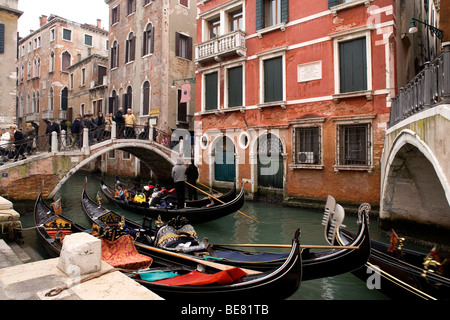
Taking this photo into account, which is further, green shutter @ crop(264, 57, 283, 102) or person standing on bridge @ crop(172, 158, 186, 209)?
green shutter @ crop(264, 57, 283, 102)

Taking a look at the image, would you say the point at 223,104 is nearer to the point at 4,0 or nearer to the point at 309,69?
the point at 309,69

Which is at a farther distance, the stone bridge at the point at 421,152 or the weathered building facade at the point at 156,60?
the weathered building facade at the point at 156,60

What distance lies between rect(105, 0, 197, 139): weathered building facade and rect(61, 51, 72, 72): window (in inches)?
271

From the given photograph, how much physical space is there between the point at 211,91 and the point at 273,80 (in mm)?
2409

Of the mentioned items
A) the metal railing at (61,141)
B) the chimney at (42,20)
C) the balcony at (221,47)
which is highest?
the chimney at (42,20)

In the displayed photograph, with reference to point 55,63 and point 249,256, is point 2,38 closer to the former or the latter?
point 55,63

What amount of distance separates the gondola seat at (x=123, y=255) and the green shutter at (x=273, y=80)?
646 centimetres

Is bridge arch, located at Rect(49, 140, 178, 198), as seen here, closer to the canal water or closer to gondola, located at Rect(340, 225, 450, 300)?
the canal water

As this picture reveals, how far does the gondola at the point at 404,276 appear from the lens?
8.04ft

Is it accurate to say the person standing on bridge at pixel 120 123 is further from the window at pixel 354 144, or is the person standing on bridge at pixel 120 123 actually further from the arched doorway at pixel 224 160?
the window at pixel 354 144

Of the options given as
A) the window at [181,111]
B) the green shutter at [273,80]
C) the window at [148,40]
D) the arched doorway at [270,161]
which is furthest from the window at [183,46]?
the arched doorway at [270,161]

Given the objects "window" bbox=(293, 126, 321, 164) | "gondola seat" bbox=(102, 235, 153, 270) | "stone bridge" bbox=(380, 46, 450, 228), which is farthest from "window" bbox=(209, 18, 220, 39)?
"gondola seat" bbox=(102, 235, 153, 270)

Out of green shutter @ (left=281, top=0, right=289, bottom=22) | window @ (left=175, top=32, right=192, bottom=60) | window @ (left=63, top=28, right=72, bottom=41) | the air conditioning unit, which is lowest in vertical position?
the air conditioning unit

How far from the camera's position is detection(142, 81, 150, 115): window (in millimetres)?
13117
